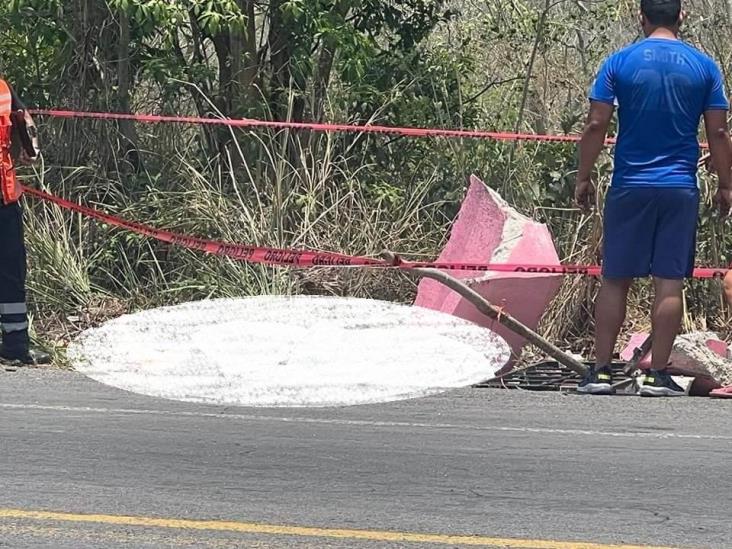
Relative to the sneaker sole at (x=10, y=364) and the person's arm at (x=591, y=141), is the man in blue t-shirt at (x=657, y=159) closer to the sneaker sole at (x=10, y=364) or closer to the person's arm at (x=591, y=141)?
the person's arm at (x=591, y=141)

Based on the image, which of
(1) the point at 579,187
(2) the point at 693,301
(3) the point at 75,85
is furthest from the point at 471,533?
(3) the point at 75,85

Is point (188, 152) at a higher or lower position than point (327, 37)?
lower

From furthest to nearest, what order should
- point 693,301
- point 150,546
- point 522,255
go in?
point 693,301
point 522,255
point 150,546

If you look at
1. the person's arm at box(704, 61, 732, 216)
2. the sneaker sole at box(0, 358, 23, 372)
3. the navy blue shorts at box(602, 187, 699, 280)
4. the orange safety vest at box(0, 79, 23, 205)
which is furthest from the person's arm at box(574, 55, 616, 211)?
the sneaker sole at box(0, 358, 23, 372)

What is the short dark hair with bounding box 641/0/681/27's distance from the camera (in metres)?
Result: 7.36

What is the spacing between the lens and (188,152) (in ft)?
36.7

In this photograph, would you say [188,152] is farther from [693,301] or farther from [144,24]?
[693,301]

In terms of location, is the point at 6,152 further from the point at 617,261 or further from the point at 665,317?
the point at 665,317

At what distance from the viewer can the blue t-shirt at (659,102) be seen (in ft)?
24.0

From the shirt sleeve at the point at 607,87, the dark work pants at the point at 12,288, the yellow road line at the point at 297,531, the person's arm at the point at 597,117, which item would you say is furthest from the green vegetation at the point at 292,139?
the yellow road line at the point at 297,531

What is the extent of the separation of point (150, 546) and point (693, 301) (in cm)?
585

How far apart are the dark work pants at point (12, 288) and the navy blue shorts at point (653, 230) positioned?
12.3 feet

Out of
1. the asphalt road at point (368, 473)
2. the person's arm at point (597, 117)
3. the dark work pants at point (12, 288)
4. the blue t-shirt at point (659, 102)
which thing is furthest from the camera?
the dark work pants at point (12, 288)

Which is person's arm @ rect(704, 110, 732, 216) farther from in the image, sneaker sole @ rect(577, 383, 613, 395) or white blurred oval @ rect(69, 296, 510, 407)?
white blurred oval @ rect(69, 296, 510, 407)
